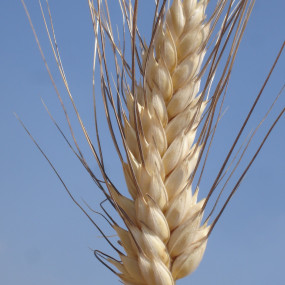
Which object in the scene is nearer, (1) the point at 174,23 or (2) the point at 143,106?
(2) the point at 143,106

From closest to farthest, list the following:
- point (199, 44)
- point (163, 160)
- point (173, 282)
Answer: point (173, 282)
point (163, 160)
point (199, 44)

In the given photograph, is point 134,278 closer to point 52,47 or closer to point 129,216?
point 129,216

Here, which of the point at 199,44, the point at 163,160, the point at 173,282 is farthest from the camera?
the point at 199,44

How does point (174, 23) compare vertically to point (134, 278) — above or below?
above

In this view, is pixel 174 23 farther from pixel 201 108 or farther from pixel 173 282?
pixel 173 282

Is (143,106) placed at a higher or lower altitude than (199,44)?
lower

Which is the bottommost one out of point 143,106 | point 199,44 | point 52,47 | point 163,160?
point 163,160

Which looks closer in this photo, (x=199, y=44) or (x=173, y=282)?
(x=173, y=282)

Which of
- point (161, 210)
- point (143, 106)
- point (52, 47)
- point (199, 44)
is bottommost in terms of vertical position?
point (161, 210)

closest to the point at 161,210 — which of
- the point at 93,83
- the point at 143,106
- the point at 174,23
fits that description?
the point at 143,106

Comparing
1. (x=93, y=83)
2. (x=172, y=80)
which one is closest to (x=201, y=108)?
(x=172, y=80)
